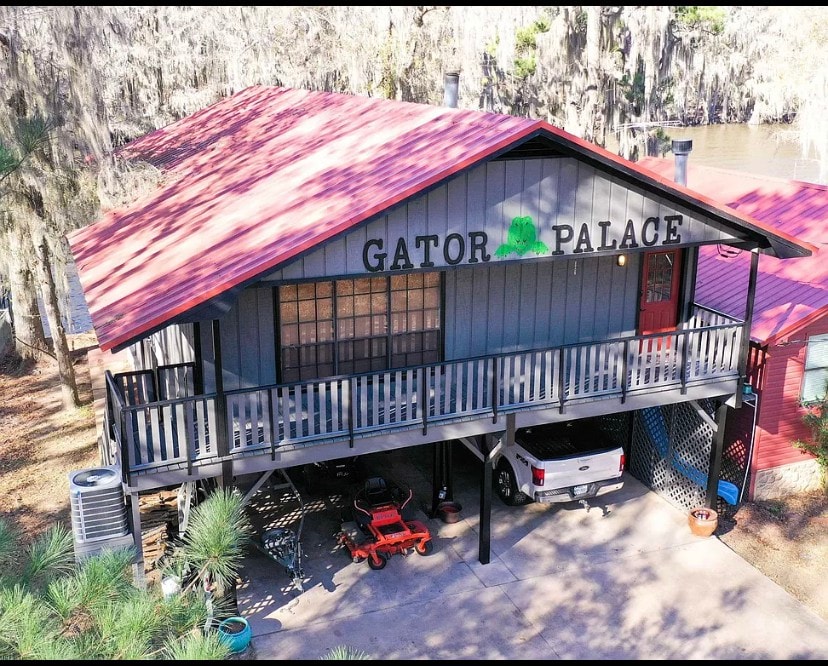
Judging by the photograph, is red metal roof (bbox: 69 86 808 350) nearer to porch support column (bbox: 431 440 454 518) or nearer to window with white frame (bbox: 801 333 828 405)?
window with white frame (bbox: 801 333 828 405)

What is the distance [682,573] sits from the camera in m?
13.0

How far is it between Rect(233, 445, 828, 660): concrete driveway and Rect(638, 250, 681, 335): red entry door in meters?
3.15

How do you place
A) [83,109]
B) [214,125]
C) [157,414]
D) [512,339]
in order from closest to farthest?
[157,414]
[512,339]
[83,109]
[214,125]

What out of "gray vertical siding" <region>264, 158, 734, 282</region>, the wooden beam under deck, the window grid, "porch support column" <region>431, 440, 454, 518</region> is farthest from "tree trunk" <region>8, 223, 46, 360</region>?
"porch support column" <region>431, 440, 454, 518</region>

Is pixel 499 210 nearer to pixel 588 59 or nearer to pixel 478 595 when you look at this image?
pixel 478 595

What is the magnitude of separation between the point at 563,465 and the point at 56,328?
1097 cm

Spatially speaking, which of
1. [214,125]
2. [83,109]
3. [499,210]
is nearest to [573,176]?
[499,210]

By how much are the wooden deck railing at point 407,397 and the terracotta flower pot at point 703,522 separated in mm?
2183

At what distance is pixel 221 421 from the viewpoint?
1079 centimetres

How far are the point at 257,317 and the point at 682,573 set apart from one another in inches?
282

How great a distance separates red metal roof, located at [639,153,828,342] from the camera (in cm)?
1452

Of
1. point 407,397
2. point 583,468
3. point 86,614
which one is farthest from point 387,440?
point 86,614

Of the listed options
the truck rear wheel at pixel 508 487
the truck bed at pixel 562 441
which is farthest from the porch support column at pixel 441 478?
the truck bed at pixel 562 441

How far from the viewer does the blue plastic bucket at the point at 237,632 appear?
35.6 ft
